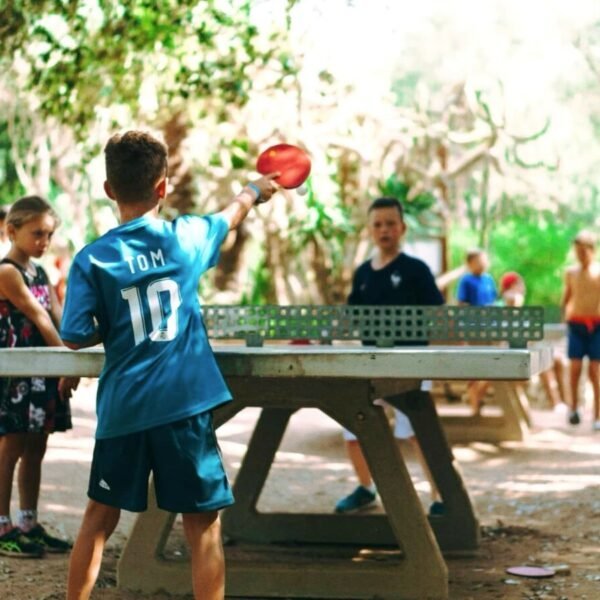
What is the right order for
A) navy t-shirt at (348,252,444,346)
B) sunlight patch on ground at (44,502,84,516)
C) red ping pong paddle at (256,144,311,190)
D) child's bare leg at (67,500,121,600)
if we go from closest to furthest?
child's bare leg at (67,500,121,600), red ping pong paddle at (256,144,311,190), navy t-shirt at (348,252,444,346), sunlight patch on ground at (44,502,84,516)

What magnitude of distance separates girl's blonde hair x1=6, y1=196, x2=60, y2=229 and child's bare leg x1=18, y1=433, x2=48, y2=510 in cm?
91

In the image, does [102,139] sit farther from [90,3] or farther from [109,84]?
[90,3]

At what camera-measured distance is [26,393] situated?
4.96m

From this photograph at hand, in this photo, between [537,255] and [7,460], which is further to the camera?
[537,255]

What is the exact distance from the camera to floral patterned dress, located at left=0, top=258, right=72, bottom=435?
4.94m

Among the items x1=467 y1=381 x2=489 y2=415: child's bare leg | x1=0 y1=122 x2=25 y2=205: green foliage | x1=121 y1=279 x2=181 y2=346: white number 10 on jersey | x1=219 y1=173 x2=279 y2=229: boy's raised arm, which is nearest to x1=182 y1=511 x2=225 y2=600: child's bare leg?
x1=121 y1=279 x2=181 y2=346: white number 10 on jersey

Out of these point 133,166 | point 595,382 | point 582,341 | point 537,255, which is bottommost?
point 537,255

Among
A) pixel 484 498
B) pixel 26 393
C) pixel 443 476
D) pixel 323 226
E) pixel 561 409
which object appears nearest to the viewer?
pixel 26 393

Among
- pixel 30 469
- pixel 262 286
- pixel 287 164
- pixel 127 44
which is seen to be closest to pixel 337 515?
pixel 30 469

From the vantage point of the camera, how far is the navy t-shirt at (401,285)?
229 inches

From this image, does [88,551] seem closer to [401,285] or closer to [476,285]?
[401,285]

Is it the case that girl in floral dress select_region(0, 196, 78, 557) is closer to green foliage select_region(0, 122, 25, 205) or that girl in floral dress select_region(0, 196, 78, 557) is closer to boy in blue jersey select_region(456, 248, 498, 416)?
boy in blue jersey select_region(456, 248, 498, 416)

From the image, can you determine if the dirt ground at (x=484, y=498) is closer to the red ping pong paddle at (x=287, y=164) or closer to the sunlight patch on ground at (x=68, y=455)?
the sunlight patch on ground at (x=68, y=455)

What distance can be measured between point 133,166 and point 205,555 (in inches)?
44.8
